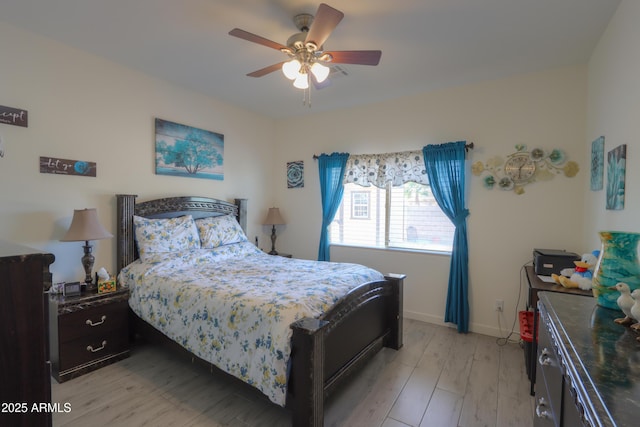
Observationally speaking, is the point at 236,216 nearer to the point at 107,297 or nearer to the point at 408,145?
the point at 107,297

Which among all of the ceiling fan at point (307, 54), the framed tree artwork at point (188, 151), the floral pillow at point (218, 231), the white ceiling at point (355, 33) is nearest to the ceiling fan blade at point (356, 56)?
the ceiling fan at point (307, 54)

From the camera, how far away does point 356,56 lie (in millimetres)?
2049

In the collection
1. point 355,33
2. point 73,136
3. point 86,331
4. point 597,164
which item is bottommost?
point 86,331

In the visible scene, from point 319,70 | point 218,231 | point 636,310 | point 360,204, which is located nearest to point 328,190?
point 360,204

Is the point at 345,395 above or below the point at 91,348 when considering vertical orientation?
below

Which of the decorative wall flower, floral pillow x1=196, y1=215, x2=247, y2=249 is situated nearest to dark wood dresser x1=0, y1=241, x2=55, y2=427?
floral pillow x1=196, y1=215, x2=247, y2=249

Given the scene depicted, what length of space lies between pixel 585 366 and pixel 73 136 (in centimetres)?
354

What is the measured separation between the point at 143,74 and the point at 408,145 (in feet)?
9.70

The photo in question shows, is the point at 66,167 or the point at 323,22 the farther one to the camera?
the point at 66,167

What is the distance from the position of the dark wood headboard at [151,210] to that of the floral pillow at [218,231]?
Result: 134 mm

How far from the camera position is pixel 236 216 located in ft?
13.2

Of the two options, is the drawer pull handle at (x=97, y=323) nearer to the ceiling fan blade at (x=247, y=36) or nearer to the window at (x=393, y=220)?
the ceiling fan blade at (x=247, y=36)

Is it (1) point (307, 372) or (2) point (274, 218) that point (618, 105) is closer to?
(1) point (307, 372)

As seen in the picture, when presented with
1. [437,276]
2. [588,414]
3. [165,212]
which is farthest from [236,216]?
[588,414]
